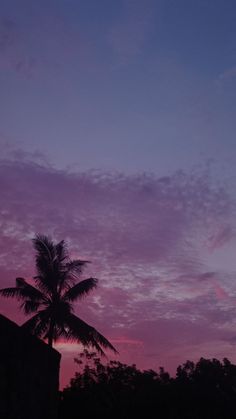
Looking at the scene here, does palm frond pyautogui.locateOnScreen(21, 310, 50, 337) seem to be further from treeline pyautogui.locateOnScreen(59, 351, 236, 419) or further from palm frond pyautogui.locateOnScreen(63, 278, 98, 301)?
treeline pyautogui.locateOnScreen(59, 351, 236, 419)

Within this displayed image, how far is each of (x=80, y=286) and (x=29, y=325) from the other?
359 cm

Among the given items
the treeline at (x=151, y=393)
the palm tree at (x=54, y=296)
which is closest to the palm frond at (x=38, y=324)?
the palm tree at (x=54, y=296)

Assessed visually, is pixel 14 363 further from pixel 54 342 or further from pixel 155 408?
pixel 155 408

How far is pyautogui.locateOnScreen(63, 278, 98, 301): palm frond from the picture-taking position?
2694cm

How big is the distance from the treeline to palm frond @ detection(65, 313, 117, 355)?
11000mm

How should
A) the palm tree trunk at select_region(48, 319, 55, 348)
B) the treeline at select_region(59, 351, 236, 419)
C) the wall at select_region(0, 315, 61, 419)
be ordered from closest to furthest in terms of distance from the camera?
the wall at select_region(0, 315, 61, 419) < the palm tree trunk at select_region(48, 319, 55, 348) < the treeline at select_region(59, 351, 236, 419)

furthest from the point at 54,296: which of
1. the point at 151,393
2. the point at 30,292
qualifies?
the point at 151,393

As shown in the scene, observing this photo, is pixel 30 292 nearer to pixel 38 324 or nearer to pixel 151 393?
pixel 38 324

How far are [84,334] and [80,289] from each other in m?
2.69

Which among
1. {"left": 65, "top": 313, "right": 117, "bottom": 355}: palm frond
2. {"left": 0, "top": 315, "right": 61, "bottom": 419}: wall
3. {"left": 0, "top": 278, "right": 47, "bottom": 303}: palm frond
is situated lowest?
{"left": 0, "top": 315, "right": 61, "bottom": 419}: wall

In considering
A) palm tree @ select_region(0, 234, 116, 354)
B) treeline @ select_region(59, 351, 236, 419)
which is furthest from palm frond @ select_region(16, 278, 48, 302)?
treeline @ select_region(59, 351, 236, 419)

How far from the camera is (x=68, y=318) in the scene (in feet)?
84.9

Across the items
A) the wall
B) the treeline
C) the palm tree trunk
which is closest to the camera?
the wall

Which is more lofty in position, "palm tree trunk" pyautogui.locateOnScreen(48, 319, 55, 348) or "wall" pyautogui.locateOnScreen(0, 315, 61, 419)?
"palm tree trunk" pyautogui.locateOnScreen(48, 319, 55, 348)
